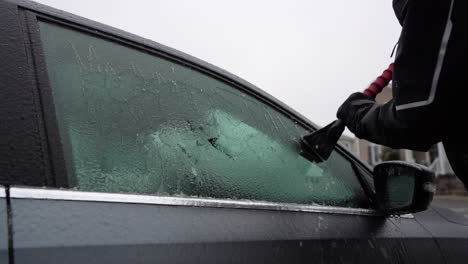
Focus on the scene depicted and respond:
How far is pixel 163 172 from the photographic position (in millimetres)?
1417

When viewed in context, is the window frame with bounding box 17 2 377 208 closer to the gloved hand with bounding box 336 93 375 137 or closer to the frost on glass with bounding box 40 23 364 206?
the frost on glass with bounding box 40 23 364 206

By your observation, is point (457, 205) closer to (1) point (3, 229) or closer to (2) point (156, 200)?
(2) point (156, 200)

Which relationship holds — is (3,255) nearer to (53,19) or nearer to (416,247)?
(53,19)

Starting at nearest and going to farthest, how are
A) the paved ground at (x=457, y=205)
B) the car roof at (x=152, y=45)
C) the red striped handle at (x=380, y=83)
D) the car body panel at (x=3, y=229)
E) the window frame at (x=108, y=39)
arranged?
the car body panel at (x=3, y=229) < the window frame at (x=108, y=39) < the car roof at (x=152, y=45) < the red striped handle at (x=380, y=83) < the paved ground at (x=457, y=205)

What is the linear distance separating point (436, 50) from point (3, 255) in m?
1.29

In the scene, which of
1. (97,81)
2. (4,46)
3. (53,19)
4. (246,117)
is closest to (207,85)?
(246,117)

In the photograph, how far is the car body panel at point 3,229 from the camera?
2.89ft

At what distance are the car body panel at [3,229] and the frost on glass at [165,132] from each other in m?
0.22

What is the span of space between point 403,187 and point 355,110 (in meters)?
0.38

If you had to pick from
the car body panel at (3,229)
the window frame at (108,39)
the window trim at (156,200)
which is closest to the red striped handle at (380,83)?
the window frame at (108,39)

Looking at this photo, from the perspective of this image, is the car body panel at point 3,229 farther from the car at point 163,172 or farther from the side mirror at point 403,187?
the side mirror at point 403,187

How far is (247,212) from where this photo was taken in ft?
4.74

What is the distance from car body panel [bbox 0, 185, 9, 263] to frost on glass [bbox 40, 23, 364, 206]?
22 cm

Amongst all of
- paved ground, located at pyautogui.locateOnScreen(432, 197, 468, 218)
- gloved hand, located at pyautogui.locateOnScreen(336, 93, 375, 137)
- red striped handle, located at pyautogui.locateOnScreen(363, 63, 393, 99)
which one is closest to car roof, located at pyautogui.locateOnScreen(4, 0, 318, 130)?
gloved hand, located at pyautogui.locateOnScreen(336, 93, 375, 137)
